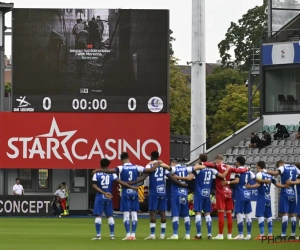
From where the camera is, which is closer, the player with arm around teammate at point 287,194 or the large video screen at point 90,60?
the player with arm around teammate at point 287,194

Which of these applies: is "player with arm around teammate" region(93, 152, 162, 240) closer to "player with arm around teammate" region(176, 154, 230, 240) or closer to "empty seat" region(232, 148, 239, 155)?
"player with arm around teammate" region(176, 154, 230, 240)

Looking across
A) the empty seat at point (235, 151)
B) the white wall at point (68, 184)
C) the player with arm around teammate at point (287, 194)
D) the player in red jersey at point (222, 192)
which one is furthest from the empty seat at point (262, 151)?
the player in red jersey at point (222, 192)

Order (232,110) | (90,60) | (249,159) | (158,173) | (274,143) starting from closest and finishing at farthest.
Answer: (158,173) → (90,60) → (249,159) → (274,143) → (232,110)

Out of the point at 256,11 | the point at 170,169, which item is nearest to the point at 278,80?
the point at 170,169

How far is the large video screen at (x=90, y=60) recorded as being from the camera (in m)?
49.8

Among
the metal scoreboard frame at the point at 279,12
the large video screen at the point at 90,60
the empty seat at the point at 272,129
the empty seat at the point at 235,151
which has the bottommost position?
the empty seat at the point at 235,151

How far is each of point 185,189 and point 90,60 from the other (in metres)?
22.6

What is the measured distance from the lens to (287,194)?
28.6 m

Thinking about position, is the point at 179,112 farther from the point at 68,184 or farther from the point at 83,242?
the point at 83,242

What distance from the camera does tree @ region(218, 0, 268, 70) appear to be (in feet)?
323

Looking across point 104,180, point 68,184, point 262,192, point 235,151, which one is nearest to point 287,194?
point 262,192

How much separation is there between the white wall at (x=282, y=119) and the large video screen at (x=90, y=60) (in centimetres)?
810

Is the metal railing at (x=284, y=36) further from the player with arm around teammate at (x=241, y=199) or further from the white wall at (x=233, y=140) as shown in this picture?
the player with arm around teammate at (x=241, y=199)

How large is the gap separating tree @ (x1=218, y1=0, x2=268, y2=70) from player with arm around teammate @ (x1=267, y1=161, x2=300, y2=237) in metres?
69.4
